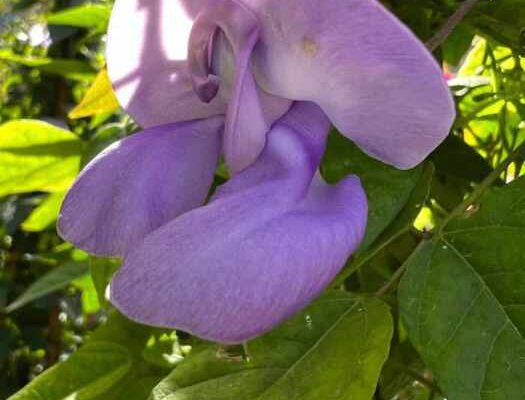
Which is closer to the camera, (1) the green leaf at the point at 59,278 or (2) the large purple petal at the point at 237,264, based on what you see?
(2) the large purple petal at the point at 237,264

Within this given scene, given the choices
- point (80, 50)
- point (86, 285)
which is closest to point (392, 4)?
point (86, 285)

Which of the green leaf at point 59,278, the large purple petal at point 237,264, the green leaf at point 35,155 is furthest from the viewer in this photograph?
the green leaf at point 59,278

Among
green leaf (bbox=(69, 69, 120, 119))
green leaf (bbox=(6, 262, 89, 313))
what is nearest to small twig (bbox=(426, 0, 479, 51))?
green leaf (bbox=(69, 69, 120, 119))

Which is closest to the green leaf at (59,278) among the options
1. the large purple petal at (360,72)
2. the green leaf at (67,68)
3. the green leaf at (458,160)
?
the green leaf at (67,68)

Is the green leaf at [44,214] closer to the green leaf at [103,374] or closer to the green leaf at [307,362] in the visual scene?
the green leaf at [103,374]

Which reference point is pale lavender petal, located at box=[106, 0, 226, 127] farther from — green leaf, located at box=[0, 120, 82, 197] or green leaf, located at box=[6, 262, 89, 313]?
green leaf, located at box=[6, 262, 89, 313]

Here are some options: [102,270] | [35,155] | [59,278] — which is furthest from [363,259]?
[59,278]
